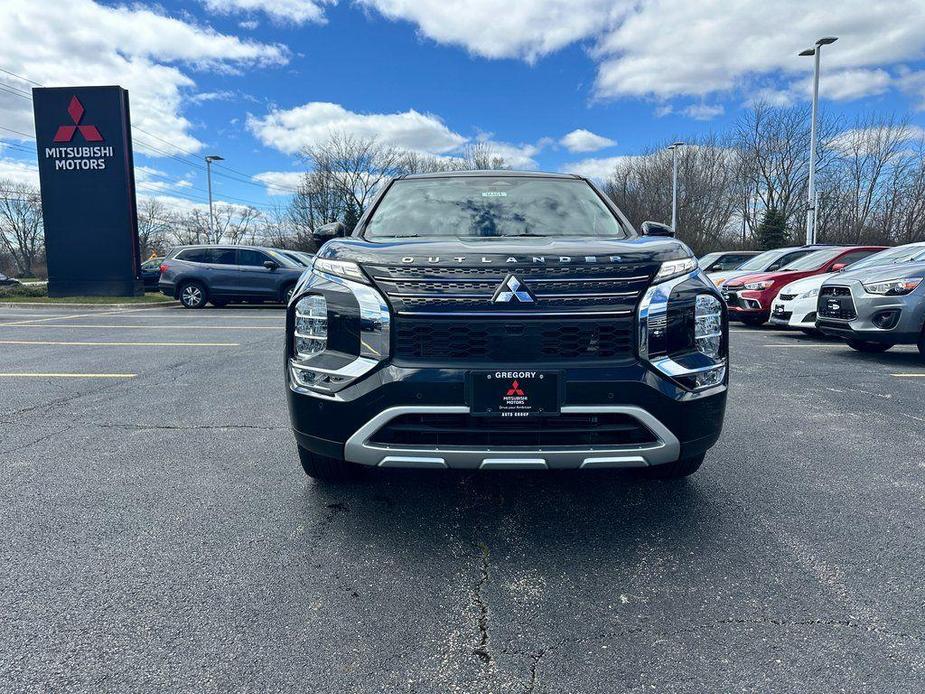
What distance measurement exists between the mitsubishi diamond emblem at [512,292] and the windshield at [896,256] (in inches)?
279

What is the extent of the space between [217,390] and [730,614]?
481cm

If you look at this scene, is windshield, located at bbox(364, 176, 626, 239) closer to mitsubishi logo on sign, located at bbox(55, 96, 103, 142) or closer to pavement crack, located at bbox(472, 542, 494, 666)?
pavement crack, located at bbox(472, 542, 494, 666)

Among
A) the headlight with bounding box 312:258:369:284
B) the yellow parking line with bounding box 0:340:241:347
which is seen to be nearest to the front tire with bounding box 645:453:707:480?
the headlight with bounding box 312:258:369:284

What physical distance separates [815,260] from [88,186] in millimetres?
19425

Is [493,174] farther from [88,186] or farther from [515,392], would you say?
[88,186]

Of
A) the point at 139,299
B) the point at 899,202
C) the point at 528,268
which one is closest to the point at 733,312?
the point at 528,268

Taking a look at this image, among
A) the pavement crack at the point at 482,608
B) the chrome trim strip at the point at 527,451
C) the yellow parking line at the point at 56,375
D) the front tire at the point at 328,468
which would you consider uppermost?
the chrome trim strip at the point at 527,451

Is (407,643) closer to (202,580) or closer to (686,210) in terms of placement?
(202,580)

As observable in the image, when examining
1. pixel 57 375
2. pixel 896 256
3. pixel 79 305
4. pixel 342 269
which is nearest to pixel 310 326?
pixel 342 269

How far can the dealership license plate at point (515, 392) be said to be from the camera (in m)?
2.40

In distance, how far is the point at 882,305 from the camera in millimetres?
6938

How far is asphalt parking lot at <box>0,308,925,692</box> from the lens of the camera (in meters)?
1.84

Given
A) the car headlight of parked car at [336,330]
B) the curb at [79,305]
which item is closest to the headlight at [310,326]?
the car headlight of parked car at [336,330]

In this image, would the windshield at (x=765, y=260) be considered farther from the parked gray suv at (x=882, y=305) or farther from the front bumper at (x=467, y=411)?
the front bumper at (x=467, y=411)
